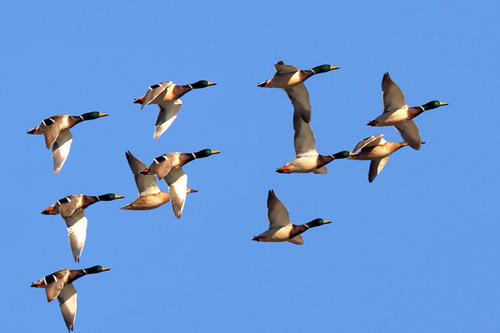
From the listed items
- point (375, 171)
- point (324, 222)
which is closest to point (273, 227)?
point (324, 222)

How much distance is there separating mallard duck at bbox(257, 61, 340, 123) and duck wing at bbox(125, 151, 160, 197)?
5994 millimetres

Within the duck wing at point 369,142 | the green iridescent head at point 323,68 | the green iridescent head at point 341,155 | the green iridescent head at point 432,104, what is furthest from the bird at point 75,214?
the green iridescent head at point 432,104

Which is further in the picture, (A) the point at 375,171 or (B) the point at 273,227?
(A) the point at 375,171

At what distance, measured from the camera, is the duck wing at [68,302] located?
2507 inches

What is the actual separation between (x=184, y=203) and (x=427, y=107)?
10.8m

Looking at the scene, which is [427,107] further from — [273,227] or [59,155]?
[59,155]

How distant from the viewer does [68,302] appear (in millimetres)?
63844

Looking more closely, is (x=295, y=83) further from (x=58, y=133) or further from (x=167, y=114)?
(x=58, y=133)

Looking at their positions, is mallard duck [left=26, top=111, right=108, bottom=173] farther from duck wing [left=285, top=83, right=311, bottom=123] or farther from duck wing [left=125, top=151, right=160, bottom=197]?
duck wing [left=285, top=83, right=311, bottom=123]

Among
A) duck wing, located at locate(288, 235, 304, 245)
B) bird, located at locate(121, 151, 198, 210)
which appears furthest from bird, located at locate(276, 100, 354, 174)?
bird, located at locate(121, 151, 198, 210)

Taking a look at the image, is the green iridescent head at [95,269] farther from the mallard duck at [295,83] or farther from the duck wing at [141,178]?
the mallard duck at [295,83]

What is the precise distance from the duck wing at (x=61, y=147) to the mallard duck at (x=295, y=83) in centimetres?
811

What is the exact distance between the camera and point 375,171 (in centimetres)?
6831

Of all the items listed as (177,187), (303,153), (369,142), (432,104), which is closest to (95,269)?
(177,187)
